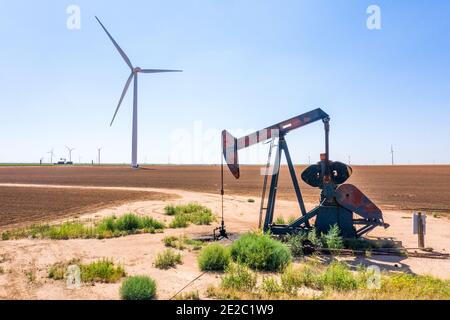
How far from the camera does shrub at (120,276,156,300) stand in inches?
206

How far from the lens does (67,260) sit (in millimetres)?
7699

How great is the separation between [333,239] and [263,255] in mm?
2281

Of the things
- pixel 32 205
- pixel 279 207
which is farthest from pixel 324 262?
pixel 32 205

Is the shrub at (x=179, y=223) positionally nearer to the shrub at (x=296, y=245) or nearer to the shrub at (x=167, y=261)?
the shrub at (x=167, y=261)

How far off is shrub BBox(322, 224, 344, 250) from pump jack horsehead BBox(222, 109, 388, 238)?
0.30m

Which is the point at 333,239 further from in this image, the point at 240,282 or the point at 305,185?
the point at 305,185

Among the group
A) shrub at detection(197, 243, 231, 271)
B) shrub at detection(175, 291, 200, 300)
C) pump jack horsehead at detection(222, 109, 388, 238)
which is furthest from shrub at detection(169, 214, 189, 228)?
shrub at detection(175, 291, 200, 300)

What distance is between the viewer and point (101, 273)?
6.37 m

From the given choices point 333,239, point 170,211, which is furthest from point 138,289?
point 170,211

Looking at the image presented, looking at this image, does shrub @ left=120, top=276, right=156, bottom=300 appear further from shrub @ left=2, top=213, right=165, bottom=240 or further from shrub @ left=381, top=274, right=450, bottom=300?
shrub @ left=2, top=213, right=165, bottom=240

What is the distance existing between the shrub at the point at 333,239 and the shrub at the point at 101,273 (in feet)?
15.8

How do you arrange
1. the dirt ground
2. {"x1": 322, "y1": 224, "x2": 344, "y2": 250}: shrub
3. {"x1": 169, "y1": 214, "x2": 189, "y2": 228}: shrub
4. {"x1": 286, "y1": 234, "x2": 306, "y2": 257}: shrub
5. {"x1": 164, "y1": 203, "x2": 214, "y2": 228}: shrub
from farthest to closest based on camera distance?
the dirt ground < {"x1": 164, "y1": 203, "x2": 214, "y2": 228}: shrub < {"x1": 169, "y1": 214, "x2": 189, "y2": 228}: shrub < {"x1": 322, "y1": 224, "x2": 344, "y2": 250}: shrub < {"x1": 286, "y1": 234, "x2": 306, "y2": 257}: shrub

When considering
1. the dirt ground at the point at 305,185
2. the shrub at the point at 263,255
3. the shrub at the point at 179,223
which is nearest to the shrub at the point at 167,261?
the shrub at the point at 263,255
